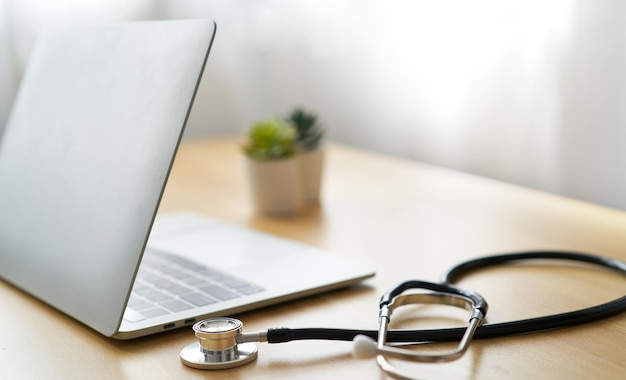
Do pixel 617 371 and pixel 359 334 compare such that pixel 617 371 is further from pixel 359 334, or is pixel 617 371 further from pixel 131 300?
pixel 131 300

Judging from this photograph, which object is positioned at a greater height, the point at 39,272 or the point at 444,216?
the point at 444,216

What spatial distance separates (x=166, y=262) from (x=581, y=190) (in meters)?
0.62

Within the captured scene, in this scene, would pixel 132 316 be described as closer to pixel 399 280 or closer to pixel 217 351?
pixel 217 351

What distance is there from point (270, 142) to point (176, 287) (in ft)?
1.30

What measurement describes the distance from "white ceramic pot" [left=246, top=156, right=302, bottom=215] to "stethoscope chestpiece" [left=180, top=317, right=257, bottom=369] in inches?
19.2

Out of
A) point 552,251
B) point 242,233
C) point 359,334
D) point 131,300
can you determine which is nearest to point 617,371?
point 359,334

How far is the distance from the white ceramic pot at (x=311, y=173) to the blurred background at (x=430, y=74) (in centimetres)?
31

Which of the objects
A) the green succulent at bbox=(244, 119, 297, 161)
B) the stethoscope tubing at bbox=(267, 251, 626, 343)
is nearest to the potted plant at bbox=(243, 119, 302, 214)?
the green succulent at bbox=(244, 119, 297, 161)

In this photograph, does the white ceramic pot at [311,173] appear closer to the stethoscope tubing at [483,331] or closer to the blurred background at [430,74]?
the blurred background at [430,74]

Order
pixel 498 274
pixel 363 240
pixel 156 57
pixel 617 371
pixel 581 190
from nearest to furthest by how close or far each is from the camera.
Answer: pixel 617 371
pixel 156 57
pixel 498 274
pixel 363 240
pixel 581 190

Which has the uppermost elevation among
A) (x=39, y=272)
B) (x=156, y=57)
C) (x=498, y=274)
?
(x=156, y=57)

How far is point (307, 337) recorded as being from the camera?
0.64m

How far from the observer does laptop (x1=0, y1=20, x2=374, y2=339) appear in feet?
2.22

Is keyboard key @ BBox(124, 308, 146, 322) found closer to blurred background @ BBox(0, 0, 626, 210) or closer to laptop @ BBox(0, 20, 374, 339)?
laptop @ BBox(0, 20, 374, 339)
